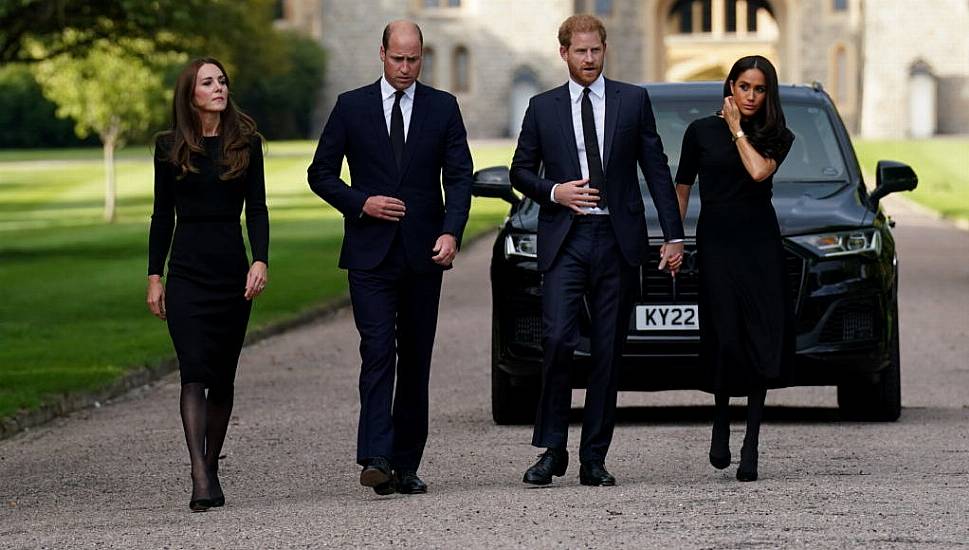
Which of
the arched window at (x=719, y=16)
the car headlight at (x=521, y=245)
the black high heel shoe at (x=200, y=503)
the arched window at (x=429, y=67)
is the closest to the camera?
the black high heel shoe at (x=200, y=503)

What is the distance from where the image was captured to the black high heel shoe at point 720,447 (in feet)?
27.7

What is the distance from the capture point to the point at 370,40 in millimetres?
84625

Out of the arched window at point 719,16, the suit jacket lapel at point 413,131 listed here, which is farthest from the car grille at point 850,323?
the arched window at point 719,16

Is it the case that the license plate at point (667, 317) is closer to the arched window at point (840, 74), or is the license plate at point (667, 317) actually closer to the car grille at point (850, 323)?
the car grille at point (850, 323)

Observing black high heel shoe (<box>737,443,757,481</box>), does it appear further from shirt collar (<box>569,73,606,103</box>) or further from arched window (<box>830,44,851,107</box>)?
arched window (<box>830,44,851,107</box>)

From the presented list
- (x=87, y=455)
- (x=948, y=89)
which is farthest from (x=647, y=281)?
(x=948, y=89)

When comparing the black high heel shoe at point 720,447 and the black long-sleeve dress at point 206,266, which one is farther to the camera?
the black high heel shoe at point 720,447

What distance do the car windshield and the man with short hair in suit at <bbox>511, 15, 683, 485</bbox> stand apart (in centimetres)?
295

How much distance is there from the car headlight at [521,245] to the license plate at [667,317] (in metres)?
0.62

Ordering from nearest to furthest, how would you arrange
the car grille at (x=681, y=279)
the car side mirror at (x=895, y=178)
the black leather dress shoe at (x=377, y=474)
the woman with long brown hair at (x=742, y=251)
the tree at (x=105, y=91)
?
the black leather dress shoe at (x=377, y=474) < the woman with long brown hair at (x=742, y=251) < the car grille at (x=681, y=279) < the car side mirror at (x=895, y=178) < the tree at (x=105, y=91)

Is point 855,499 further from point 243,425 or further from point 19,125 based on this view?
point 19,125

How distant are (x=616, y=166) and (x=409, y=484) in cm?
151

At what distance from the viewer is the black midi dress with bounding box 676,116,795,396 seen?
8570mm

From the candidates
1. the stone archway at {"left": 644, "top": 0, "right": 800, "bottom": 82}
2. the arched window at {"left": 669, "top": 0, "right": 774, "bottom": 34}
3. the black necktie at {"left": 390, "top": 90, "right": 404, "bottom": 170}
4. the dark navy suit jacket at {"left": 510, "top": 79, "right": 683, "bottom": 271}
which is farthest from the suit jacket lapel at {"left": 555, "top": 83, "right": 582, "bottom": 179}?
the arched window at {"left": 669, "top": 0, "right": 774, "bottom": 34}
